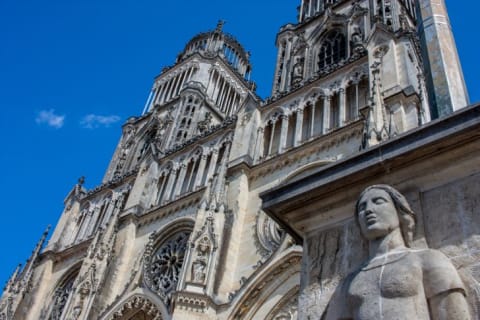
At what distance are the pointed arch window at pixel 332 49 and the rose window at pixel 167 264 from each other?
11108 mm

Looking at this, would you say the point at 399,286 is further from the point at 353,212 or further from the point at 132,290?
the point at 132,290

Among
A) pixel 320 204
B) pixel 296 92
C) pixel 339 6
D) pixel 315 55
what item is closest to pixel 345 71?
pixel 296 92

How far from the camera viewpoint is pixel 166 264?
58.8ft

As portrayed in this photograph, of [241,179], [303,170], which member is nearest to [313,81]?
[303,170]

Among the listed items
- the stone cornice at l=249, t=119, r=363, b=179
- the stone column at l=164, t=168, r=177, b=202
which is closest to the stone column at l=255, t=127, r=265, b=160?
the stone cornice at l=249, t=119, r=363, b=179

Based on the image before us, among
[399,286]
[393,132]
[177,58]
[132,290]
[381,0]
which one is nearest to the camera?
[399,286]

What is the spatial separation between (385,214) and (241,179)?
13.5 meters

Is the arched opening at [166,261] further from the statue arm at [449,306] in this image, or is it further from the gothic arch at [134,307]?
the statue arm at [449,306]

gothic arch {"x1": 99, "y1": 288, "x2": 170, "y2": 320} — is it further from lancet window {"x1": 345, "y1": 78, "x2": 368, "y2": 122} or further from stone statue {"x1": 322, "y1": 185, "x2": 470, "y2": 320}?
stone statue {"x1": 322, "y1": 185, "x2": 470, "y2": 320}

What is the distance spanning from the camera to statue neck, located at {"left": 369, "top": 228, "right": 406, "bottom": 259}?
309 cm

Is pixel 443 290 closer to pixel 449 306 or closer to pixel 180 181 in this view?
pixel 449 306

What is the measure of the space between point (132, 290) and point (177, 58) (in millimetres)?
25025

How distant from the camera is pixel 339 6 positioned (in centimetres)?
2573

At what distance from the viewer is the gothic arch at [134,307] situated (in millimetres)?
15828
